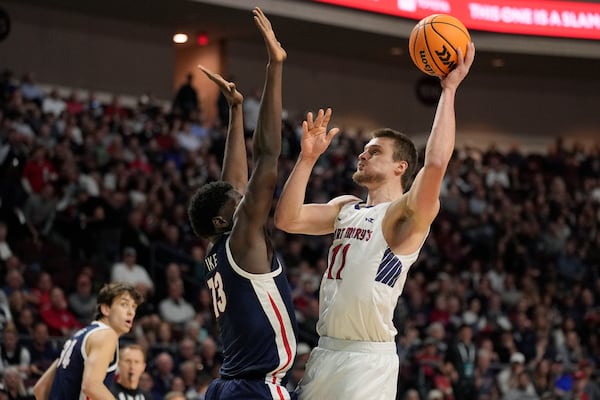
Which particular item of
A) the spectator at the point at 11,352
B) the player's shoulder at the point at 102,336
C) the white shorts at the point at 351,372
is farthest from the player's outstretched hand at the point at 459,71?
the spectator at the point at 11,352

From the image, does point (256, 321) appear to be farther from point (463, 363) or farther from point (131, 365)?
point (463, 363)

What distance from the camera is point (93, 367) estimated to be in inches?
272

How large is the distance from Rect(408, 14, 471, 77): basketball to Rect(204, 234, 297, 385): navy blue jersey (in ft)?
4.21

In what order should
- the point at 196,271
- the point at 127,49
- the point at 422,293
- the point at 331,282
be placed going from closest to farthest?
the point at 331,282 → the point at 196,271 → the point at 422,293 → the point at 127,49

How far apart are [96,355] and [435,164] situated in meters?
2.96

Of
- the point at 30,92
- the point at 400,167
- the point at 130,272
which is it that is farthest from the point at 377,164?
the point at 30,92

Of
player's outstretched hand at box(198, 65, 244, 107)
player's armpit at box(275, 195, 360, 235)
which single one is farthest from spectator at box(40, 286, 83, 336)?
player's armpit at box(275, 195, 360, 235)

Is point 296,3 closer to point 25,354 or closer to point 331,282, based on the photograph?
point 25,354

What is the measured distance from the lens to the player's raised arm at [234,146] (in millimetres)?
6109

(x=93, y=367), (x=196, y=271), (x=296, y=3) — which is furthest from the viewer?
(x=296, y=3)

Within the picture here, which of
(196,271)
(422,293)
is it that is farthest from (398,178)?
(422,293)

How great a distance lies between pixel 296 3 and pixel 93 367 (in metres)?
13.5

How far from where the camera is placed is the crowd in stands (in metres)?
12.3

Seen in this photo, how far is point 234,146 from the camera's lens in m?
6.27
